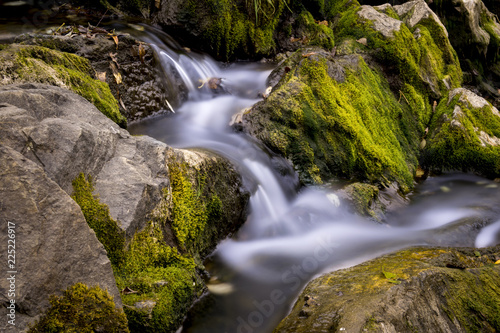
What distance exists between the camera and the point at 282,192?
4.31 m

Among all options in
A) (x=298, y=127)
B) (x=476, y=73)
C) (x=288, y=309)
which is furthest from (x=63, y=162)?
(x=476, y=73)

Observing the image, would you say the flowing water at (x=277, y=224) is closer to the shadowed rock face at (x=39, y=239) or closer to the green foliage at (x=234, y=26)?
the shadowed rock face at (x=39, y=239)

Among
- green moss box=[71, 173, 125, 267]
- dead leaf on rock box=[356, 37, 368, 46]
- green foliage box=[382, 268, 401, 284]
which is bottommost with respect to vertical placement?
green foliage box=[382, 268, 401, 284]

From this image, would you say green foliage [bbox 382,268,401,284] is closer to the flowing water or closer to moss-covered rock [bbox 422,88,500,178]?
the flowing water

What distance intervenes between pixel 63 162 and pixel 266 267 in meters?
1.98

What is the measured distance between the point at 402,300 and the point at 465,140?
4.64m

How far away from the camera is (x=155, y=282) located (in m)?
2.40

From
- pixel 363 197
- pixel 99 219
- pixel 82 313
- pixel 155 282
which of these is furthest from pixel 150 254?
pixel 363 197

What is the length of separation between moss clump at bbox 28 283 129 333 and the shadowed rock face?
0.04 meters

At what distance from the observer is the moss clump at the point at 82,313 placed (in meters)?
1.72

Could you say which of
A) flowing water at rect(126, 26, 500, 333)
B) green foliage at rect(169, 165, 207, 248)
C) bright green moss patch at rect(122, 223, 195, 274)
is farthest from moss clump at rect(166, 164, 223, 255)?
flowing water at rect(126, 26, 500, 333)

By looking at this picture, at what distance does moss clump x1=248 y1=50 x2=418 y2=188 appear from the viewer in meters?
4.66

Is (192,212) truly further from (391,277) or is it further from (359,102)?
(359,102)

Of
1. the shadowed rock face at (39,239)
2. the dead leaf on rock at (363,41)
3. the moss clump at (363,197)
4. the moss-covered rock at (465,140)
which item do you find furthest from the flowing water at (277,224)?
the dead leaf on rock at (363,41)
